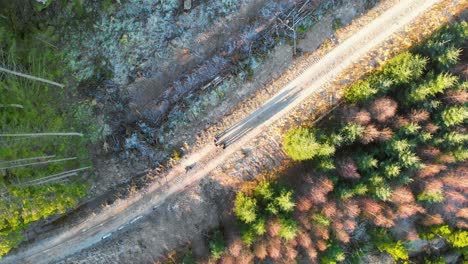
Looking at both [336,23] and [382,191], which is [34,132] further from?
[382,191]

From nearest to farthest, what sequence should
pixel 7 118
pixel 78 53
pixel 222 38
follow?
pixel 7 118
pixel 78 53
pixel 222 38

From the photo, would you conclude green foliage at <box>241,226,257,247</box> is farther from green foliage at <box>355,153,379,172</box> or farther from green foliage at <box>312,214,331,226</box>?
green foliage at <box>355,153,379,172</box>

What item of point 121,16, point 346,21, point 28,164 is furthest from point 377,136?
point 28,164

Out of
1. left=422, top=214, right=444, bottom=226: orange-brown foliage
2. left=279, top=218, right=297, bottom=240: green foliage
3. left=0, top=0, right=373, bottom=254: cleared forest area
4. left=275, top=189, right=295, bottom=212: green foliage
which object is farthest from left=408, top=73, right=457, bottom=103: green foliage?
left=279, top=218, right=297, bottom=240: green foliage

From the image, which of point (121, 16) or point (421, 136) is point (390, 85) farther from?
point (121, 16)

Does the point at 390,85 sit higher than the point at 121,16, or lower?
lower

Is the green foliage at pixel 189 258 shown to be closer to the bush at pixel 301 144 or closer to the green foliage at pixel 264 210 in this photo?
the green foliage at pixel 264 210
